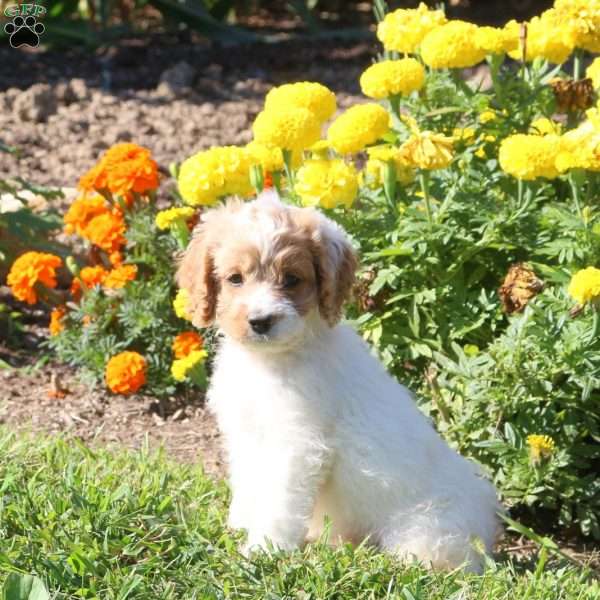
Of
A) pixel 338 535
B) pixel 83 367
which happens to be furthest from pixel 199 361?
pixel 338 535

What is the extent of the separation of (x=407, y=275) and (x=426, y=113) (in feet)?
2.76

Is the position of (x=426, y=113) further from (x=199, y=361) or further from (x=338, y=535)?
(x=338, y=535)

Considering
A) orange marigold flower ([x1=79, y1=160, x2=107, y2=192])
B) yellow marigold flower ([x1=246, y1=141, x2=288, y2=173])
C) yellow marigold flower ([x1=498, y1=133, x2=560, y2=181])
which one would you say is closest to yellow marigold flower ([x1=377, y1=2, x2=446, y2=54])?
yellow marigold flower ([x1=246, y1=141, x2=288, y2=173])

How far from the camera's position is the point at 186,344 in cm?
641

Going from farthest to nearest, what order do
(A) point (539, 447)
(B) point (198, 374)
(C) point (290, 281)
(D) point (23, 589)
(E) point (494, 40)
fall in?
1. (B) point (198, 374)
2. (E) point (494, 40)
3. (A) point (539, 447)
4. (C) point (290, 281)
5. (D) point (23, 589)

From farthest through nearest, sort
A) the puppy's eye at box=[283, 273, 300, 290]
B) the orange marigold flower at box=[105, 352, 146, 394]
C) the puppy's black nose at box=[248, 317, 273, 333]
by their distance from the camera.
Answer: the orange marigold flower at box=[105, 352, 146, 394], the puppy's eye at box=[283, 273, 300, 290], the puppy's black nose at box=[248, 317, 273, 333]

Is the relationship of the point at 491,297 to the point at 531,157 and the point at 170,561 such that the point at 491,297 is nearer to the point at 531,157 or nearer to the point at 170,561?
the point at 531,157

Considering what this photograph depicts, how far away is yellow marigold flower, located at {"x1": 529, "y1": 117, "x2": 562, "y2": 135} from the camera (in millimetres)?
5984

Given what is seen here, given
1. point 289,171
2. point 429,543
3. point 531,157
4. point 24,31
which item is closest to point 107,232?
point 289,171

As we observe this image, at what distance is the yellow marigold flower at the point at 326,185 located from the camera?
5512 mm

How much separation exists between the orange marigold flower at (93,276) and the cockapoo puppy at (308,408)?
6.51ft

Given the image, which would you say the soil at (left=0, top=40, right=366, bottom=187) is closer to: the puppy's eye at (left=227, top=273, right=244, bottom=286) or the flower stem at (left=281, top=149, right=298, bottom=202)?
the flower stem at (left=281, top=149, right=298, bottom=202)

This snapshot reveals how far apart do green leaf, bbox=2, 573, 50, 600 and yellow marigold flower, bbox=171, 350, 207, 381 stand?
2.09 meters

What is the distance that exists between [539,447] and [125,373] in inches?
89.5
